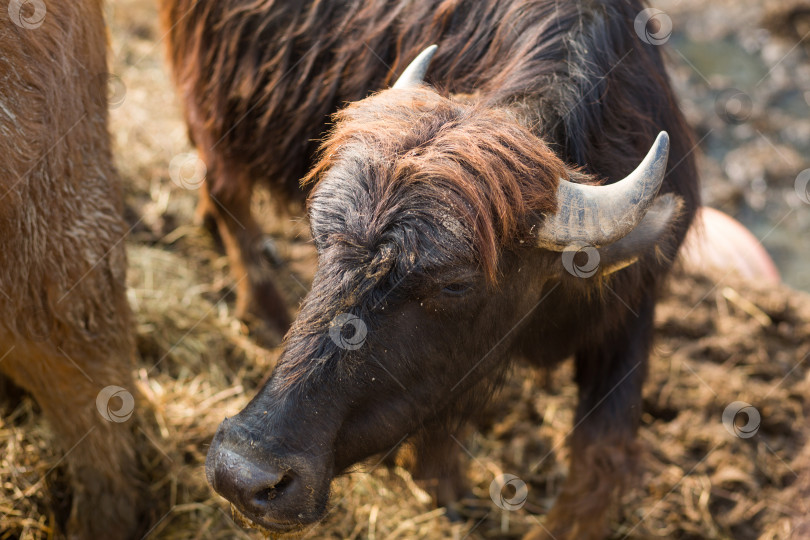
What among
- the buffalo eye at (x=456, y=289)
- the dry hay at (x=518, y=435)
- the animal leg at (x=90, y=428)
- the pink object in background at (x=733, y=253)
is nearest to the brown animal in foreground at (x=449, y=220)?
the buffalo eye at (x=456, y=289)

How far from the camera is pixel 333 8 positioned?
13.3 feet

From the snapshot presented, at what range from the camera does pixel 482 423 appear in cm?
495

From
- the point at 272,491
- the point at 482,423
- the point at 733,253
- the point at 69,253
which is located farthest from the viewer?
the point at 733,253

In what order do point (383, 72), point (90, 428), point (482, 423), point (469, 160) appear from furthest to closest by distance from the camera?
point (482, 423), point (383, 72), point (90, 428), point (469, 160)

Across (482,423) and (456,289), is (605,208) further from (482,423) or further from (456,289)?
(482,423)

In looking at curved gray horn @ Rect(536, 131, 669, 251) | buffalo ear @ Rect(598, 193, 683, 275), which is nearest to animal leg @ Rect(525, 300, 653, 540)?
buffalo ear @ Rect(598, 193, 683, 275)

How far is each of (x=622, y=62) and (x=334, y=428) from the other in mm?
2206

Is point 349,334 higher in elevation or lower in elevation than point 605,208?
higher

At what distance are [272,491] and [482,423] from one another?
256 cm

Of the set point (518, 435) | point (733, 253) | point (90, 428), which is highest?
point (90, 428)

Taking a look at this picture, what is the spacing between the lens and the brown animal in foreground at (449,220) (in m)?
2.67

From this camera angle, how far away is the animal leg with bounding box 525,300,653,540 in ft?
12.8

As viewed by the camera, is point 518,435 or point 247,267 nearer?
point 518,435

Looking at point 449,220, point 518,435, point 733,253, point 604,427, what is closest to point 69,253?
point 449,220
